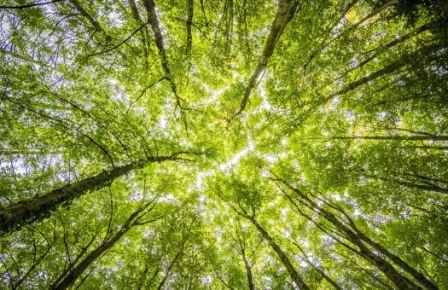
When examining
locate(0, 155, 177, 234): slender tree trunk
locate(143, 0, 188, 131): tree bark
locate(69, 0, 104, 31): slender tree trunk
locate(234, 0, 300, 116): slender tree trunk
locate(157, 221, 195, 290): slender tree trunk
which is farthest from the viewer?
locate(157, 221, 195, 290): slender tree trunk

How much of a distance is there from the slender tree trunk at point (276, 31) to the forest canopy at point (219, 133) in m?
0.05

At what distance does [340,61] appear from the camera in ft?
19.2

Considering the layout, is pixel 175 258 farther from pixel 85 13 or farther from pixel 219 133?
pixel 85 13

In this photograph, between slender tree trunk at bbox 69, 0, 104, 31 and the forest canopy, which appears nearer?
the forest canopy

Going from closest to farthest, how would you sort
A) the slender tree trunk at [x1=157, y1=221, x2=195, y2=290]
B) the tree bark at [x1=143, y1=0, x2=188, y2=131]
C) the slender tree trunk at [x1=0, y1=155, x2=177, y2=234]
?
the slender tree trunk at [x1=0, y1=155, x2=177, y2=234], the tree bark at [x1=143, y1=0, x2=188, y2=131], the slender tree trunk at [x1=157, y1=221, x2=195, y2=290]

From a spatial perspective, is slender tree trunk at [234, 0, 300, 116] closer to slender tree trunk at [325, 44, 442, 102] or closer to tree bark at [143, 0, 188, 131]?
slender tree trunk at [325, 44, 442, 102]

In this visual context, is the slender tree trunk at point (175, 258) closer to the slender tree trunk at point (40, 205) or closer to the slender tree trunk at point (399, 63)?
the slender tree trunk at point (40, 205)

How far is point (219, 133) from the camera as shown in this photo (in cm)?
1147

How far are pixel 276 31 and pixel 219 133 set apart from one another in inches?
252

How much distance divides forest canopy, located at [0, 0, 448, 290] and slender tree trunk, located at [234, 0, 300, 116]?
5 cm

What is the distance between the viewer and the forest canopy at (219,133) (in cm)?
546

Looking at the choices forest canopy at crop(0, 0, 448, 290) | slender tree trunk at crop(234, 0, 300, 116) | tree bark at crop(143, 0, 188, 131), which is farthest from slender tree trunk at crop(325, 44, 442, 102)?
tree bark at crop(143, 0, 188, 131)

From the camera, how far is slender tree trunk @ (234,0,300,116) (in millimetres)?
5414

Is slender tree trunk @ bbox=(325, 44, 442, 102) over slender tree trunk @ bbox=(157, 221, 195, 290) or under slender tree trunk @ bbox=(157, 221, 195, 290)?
over
